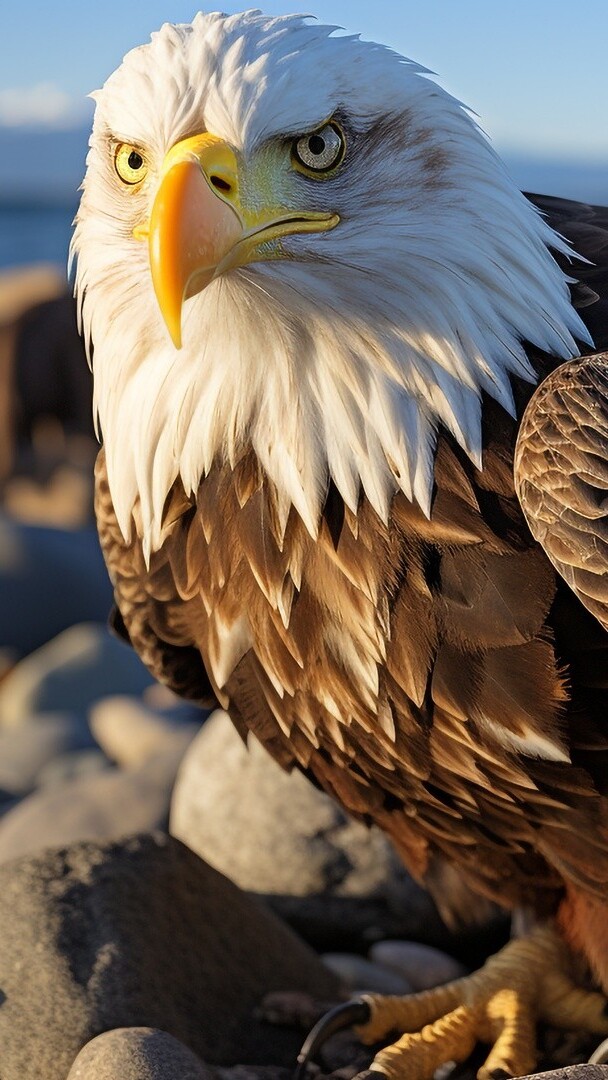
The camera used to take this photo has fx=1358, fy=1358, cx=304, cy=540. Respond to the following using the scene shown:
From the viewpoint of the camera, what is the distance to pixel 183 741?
19.3 feet

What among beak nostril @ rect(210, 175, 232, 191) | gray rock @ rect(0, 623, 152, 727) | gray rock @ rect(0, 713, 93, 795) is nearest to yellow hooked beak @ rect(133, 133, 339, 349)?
beak nostril @ rect(210, 175, 232, 191)

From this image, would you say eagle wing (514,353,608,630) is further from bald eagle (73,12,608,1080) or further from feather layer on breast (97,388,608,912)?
feather layer on breast (97,388,608,912)

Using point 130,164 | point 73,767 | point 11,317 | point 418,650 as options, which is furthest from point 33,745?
point 11,317

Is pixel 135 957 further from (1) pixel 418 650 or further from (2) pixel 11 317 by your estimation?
(2) pixel 11 317

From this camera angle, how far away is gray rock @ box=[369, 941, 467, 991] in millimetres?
4391

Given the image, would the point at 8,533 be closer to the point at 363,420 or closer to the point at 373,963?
the point at 373,963

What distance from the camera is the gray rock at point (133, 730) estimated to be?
604cm

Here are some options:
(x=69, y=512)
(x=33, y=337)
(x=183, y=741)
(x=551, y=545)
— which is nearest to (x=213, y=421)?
(x=551, y=545)

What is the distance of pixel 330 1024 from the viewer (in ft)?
11.8

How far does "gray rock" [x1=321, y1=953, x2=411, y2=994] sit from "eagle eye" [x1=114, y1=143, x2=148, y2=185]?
2550 millimetres

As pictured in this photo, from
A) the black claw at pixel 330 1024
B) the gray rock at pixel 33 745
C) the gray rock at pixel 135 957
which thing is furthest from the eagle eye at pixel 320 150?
the gray rock at pixel 33 745

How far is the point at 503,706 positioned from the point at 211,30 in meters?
1.52

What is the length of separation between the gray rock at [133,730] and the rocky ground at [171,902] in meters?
0.01

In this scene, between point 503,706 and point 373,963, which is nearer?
point 503,706
